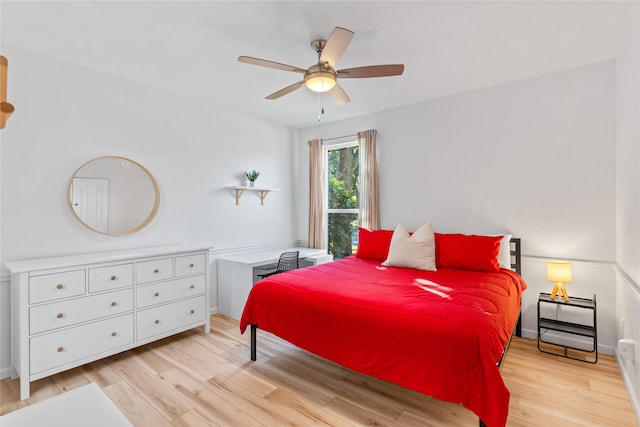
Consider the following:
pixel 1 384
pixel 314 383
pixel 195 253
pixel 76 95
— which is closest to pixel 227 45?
pixel 76 95

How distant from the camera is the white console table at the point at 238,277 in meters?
3.69

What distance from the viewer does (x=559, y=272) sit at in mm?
2857

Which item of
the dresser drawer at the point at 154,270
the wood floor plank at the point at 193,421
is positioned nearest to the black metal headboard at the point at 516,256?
the wood floor plank at the point at 193,421

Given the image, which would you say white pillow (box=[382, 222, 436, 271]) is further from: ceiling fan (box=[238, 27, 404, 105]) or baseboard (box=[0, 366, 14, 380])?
baseboard (box=[0, 366, 14, 380])

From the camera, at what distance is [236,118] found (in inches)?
167

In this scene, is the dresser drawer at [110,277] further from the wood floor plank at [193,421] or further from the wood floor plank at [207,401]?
the wood floor plank at [193,421]

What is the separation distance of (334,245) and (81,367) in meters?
3.21

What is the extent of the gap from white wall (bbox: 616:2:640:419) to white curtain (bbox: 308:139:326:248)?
326 cm

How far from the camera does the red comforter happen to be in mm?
1666

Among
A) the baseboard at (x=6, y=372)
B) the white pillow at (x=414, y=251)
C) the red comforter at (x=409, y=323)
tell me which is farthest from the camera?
the white pillow at (x=414, y=251)

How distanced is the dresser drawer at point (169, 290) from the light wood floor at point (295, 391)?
477 millimetres

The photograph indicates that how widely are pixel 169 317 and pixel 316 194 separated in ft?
8.45

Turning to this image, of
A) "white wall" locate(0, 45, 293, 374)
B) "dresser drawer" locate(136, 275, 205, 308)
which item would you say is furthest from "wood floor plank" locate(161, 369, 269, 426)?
"white wall" locate(0, 45, 293, 374)

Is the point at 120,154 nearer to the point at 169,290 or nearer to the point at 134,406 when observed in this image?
the point at 169,290
